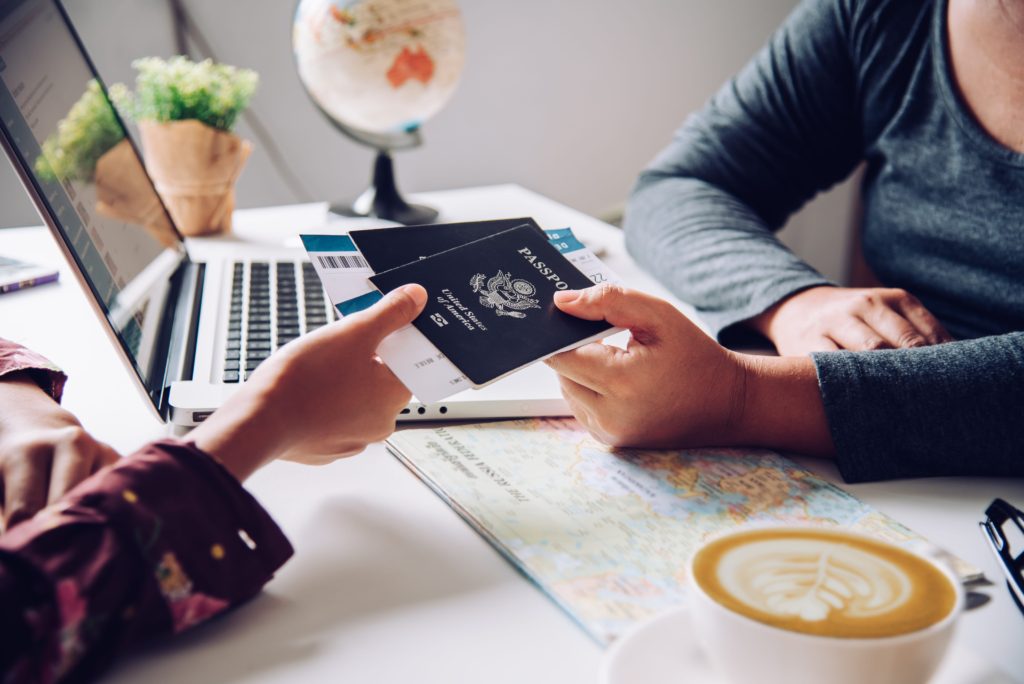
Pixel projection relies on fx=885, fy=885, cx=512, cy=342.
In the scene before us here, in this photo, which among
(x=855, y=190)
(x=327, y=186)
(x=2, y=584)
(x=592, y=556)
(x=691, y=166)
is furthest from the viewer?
(x=855, y=190)

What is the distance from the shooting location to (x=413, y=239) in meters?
0.70

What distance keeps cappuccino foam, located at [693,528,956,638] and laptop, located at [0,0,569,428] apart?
0.32 metres

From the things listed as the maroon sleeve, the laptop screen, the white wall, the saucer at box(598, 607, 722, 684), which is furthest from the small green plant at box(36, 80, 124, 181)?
the white wall

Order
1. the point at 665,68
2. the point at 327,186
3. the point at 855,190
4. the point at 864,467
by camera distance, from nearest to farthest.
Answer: the point at 864,467, the point at 327,186, the point at 665,68, the point at 855,190

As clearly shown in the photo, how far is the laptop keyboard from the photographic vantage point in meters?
0.77

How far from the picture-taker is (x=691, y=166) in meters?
1.17

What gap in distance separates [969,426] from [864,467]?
0.30 ft

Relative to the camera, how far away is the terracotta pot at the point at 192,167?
1.18 metres

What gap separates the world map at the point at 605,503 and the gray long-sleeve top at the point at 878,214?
78mm

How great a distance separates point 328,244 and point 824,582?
1.41ft

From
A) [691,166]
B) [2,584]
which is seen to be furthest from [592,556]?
[691,166]

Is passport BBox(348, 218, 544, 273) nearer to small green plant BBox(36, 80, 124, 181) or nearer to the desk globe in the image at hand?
small green plant BBox(36, 80, 124, 181)

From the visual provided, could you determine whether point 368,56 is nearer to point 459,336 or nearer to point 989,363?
point 459,336

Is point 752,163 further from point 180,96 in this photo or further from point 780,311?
point 180,96
